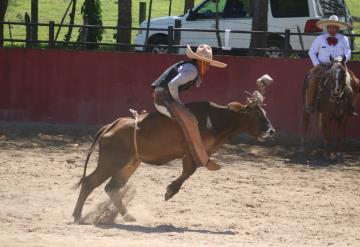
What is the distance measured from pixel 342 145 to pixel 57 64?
Result: 213 inches

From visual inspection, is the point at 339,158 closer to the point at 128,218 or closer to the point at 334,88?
the point at 334,88

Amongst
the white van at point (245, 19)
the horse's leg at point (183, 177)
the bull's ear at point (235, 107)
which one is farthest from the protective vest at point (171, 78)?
the white van at point (245, 19)

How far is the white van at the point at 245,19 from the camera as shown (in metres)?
18.7

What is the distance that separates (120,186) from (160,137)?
729mm

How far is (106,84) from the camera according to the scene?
53.8 ft

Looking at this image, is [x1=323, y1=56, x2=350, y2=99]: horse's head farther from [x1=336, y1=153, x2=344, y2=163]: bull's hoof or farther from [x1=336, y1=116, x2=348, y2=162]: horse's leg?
[x1=336, y1=153, x2=344, y2=163]: bull's hoof

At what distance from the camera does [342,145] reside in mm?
14789

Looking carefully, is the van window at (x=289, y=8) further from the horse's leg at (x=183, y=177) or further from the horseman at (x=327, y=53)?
the horse's leg at (x=183, y=177)

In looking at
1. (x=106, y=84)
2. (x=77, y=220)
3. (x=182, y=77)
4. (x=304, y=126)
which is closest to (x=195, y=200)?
(x=77, y=220)

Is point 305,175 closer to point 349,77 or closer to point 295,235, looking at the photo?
point 349,77

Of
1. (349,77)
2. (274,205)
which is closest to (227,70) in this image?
(349,77)

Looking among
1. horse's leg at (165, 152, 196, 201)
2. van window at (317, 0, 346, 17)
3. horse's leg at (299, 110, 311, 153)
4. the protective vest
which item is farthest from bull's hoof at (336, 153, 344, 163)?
the protective vest

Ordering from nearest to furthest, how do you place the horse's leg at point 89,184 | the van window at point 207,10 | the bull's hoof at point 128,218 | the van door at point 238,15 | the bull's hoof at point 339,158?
the horse's leg at point 89,184 < the bull's hoof at point 128,218 < the bull's hoof at point 339,158 < the van door at point 238,15 < the van window at point 207,10

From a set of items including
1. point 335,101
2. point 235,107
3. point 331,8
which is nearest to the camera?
point 235,107
